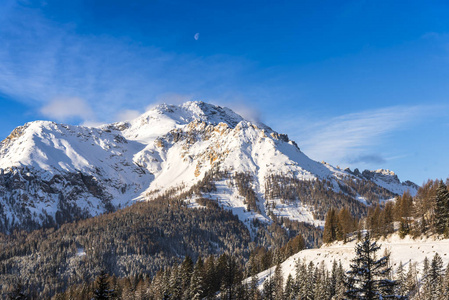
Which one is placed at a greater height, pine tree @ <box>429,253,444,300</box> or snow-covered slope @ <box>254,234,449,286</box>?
snow-covered slope @ <box>254,234,449,286</box>

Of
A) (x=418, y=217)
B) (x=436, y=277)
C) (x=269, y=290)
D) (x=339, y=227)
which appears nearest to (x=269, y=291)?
(x=269, y=290)

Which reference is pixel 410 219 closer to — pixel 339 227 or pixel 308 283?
pixel 339 227

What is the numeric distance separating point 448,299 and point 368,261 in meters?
41.0

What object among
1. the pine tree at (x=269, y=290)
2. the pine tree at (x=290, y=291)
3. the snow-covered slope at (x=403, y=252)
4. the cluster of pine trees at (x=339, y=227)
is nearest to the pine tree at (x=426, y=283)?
the snow-covered slope at (x=403, y=252)

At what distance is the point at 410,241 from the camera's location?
80.9 m

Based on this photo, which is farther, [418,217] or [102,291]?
[418,217]

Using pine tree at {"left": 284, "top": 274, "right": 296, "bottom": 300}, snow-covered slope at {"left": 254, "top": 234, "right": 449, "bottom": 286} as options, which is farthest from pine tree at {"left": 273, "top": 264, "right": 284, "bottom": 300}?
snow-covered slope at {"left": 254, "top": 234, "right": 449, "bottom": 286}

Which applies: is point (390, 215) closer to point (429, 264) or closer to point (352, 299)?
point (429, 264)

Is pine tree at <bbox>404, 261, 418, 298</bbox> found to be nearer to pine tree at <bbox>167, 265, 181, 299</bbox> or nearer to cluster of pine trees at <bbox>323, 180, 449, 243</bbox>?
cluster of pine trees at <bbox>323, 180, 449, 243</bbox>

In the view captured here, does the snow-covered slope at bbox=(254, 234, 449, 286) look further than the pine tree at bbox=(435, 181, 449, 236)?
No

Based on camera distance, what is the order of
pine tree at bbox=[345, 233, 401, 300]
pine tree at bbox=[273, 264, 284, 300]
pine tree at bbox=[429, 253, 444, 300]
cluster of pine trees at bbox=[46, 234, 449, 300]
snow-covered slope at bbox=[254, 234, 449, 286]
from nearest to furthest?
1. pine tree at bbox=[345, 233, 401, 300]
2. cluster of pine trees at bbox=[46, 234, 449, 300]
3. pine tree at bbox=[429, 253, 444, 300]
4. snow-covered slope at bbox=[254, 234, 449, 286]
5. pine tree at bbox=[273, 264, 284, 300]

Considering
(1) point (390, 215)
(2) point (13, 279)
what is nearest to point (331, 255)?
(1) point (390, 215)

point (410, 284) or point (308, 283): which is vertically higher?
point (410, 284)

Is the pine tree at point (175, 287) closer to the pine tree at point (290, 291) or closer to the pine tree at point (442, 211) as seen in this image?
the pine tree at point (290, 291)
